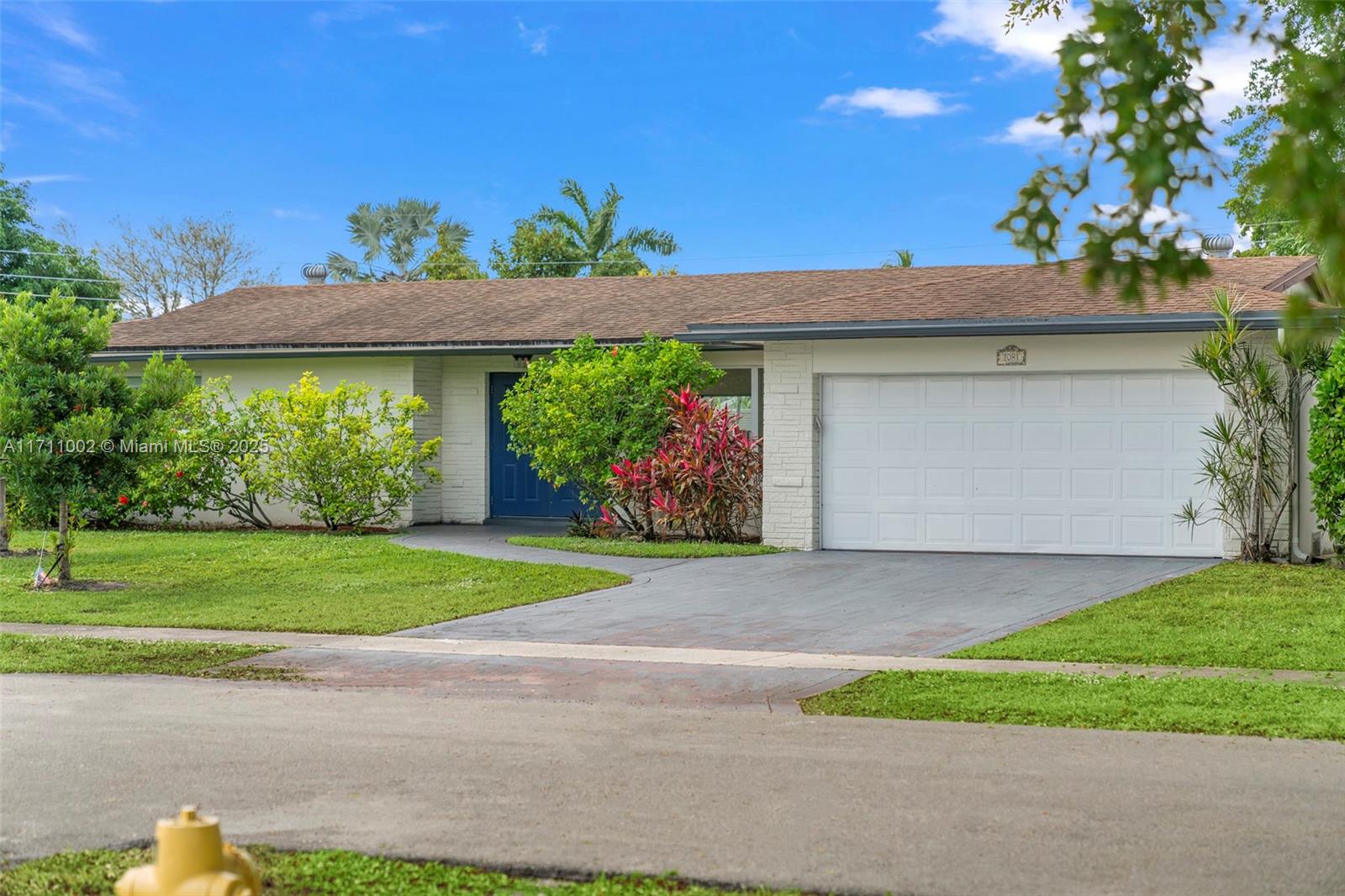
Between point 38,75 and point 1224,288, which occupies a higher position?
point 38,75

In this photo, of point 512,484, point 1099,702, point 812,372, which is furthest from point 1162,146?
point 512,484

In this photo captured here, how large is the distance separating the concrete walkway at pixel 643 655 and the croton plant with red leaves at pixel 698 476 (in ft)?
24.9

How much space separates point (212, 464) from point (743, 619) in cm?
1224

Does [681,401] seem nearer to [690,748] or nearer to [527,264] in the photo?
[690,748]

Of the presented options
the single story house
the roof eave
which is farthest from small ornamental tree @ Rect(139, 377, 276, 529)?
the roof eave

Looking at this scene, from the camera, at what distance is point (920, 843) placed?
19.0 ft

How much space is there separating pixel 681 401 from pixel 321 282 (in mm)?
13892

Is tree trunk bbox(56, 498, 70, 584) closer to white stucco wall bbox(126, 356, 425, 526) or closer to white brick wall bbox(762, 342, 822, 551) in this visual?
white stucco wall bbox(126, 356, 425, 526)

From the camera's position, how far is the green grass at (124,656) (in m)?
10.2

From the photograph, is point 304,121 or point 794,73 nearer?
point 794,73

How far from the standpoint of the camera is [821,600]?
1398 cm

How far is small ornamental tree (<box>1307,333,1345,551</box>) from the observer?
15586 millimetres

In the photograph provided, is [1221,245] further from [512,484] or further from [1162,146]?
[1162,146]

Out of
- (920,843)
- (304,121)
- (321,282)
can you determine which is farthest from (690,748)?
(304,121)
